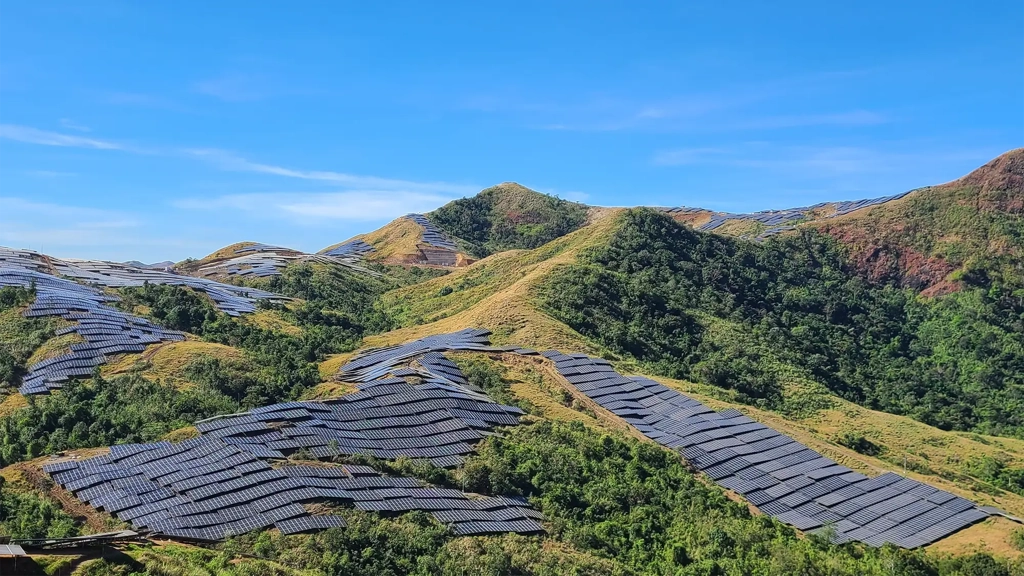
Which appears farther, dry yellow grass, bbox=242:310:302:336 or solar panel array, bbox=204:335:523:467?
dry yellow grass, bbox=242:310:302:336

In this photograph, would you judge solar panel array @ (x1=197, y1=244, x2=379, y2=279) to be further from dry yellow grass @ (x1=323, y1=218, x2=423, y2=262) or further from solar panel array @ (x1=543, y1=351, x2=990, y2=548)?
solar panel array @ (x1=543, y1=351, x2=990, y2=548)

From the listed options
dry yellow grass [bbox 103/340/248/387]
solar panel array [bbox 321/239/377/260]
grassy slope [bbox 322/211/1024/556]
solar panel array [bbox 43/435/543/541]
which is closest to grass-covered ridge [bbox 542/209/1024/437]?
grassy slope [bbox 322/211/1024/556]

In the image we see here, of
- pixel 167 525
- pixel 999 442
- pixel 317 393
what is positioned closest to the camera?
pixel 167 525

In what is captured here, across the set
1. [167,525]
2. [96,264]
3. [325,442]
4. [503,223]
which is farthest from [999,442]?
[503,223]

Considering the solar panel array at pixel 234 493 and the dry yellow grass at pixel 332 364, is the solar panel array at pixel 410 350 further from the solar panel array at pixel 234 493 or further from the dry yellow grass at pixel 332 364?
the solar panel array at pixel 234 493

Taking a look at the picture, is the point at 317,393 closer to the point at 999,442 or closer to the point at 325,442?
the point at 325,442

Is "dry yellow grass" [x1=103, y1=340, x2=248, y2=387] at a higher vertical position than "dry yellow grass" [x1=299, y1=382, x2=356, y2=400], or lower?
higher
